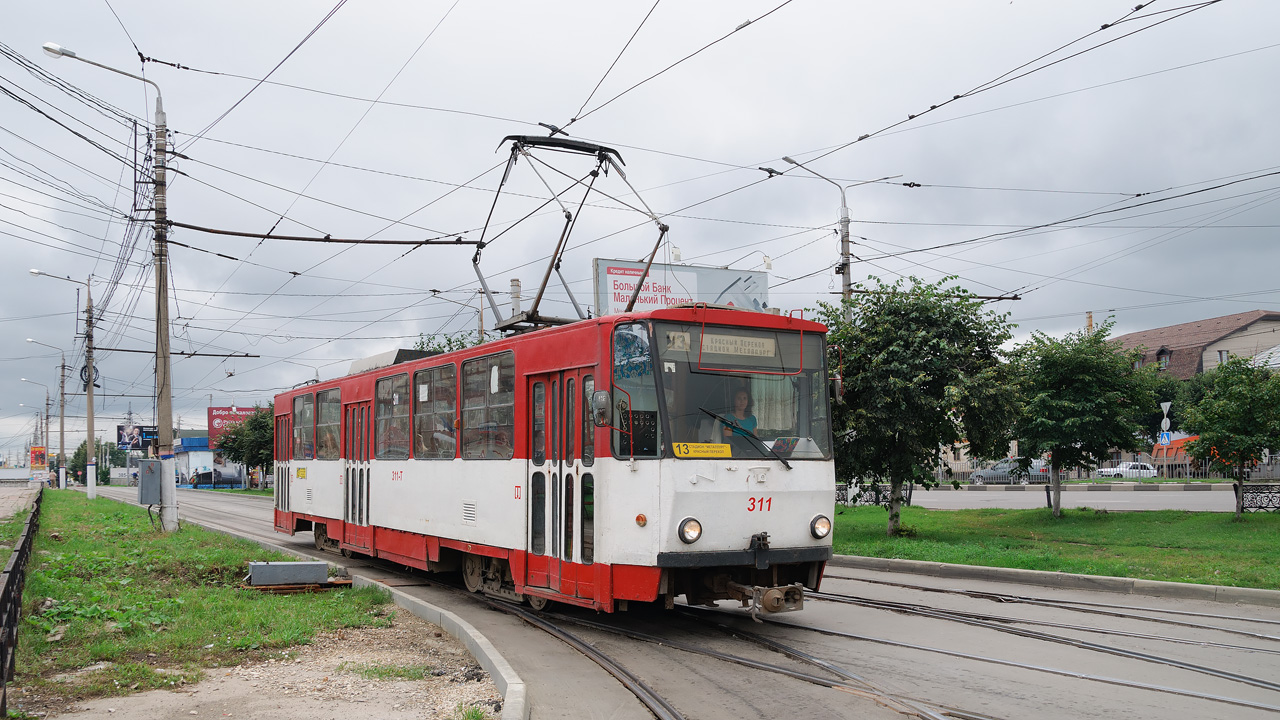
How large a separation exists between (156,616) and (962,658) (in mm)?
7847

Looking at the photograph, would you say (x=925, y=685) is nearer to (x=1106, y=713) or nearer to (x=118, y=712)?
(x=1106, y=713)

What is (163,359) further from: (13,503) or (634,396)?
(13,503)

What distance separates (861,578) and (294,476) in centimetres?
1172

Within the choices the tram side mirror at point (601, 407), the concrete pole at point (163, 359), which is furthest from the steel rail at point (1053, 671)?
the concrete pole at point (163, 359)

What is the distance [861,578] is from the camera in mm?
13875

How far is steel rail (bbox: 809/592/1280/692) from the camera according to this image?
702 cm

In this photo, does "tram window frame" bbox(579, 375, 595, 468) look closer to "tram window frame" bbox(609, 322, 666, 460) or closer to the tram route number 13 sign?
"tram window frame" bbox(609, 322, 666, 460)

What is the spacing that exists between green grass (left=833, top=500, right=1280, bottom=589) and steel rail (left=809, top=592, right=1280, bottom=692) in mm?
3333

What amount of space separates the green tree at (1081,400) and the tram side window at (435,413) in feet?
43.0

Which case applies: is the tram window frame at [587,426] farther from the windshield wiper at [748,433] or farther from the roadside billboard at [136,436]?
the roadside billboard at [136,436]

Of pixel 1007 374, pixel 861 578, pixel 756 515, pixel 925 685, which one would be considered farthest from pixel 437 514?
pixel 1007 374

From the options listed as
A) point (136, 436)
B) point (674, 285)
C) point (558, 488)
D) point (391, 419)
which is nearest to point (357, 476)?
point (391, 419)

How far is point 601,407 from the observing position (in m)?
8.68

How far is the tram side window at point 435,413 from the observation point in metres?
12.4
